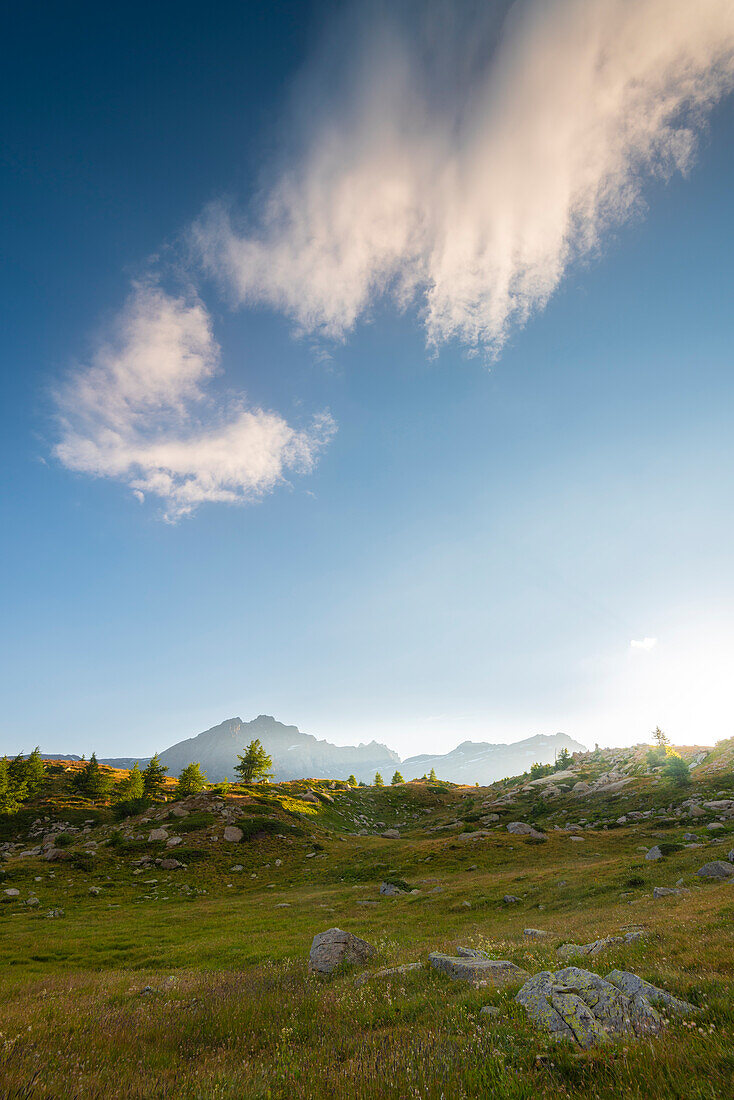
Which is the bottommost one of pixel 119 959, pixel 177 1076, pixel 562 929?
pixel 119 959

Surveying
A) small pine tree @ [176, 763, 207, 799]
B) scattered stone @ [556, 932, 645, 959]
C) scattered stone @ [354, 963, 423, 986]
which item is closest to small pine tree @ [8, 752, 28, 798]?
small pine tree @ [176, 763, 207, 799]

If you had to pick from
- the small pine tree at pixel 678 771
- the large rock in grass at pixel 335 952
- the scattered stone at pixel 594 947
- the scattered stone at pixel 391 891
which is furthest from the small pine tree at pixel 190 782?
the scattered stone at pixel 594 947

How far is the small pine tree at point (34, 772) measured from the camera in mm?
64750

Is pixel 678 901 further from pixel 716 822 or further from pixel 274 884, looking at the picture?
pixel 274 884

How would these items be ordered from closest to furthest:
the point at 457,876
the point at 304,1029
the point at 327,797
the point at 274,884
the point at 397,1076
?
the point at 397,1076 < the point at 304,1029 < the point at 457,876 < the point at 274,884 < the point at 327,797

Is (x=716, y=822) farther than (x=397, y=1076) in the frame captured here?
Yes

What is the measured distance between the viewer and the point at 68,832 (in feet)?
161

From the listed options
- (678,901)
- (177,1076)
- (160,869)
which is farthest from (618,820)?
(177,1076)

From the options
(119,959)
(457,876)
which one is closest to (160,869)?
(119,959)

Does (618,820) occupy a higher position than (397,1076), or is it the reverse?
(397,1076)

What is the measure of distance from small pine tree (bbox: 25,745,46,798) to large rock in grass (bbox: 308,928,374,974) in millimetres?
72410

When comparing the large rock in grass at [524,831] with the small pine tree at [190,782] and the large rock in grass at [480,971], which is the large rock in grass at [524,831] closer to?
the large rock in grass at [480,971]

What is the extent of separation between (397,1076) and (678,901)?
19.4 m

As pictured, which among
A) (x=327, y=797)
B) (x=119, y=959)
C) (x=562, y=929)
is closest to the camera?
(x=562, y=929)
